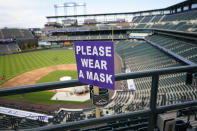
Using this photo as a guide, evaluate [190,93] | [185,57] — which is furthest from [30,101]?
[185,57]

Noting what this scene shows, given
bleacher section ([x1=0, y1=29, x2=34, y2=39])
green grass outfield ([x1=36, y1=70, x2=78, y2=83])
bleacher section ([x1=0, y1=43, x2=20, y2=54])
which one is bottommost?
green grass outfield ([x1=36, y1=70, x2=78, y2=83])

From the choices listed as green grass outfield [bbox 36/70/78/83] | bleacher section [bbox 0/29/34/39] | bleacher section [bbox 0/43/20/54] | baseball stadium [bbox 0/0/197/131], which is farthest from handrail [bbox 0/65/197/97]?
bleacher section [bbox 0/29/34/39]

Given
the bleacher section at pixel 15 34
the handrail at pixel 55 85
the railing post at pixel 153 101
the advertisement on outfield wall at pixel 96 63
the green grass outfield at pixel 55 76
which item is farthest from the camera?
the bleacher section at pixel 15 34

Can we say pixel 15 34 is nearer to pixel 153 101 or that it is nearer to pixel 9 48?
pixel 9 48

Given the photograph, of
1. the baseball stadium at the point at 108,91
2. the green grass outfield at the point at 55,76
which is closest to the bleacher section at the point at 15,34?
the baseball stadium at the point at 108,91

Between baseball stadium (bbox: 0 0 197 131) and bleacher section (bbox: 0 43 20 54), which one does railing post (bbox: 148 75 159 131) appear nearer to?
baseball stadium (bbox: 0 0 197 131)

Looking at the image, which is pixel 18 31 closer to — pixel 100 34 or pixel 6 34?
pixel 6 34

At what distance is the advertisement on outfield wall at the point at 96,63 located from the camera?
1.37 m

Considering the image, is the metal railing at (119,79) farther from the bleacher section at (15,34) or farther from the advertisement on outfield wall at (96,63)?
the bleacher section at (15,34)

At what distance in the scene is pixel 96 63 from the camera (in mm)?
1439

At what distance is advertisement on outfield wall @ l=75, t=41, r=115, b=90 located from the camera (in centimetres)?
137

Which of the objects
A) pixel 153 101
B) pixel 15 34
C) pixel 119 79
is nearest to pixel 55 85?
pixel 119 79

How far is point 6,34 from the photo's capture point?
61.2 metres

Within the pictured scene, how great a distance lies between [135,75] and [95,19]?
7886cm
